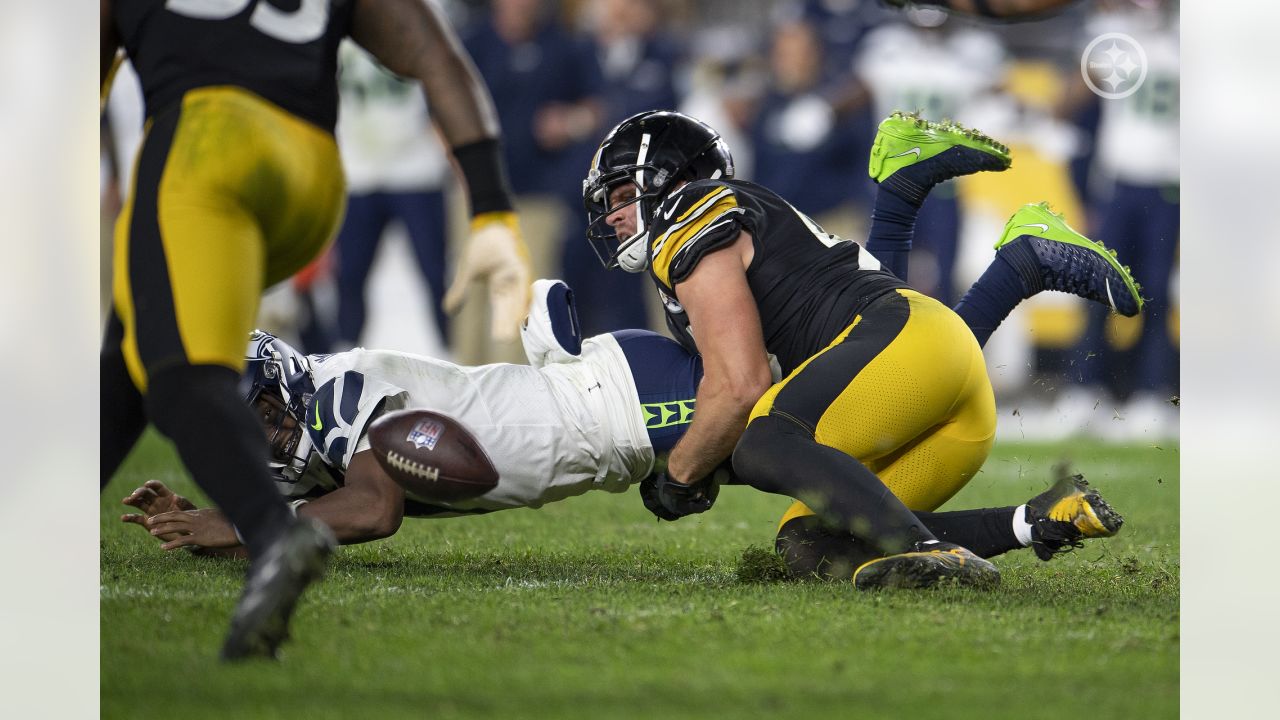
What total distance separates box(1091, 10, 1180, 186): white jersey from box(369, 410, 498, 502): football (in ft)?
5.49

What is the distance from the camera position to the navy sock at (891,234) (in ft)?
8.68

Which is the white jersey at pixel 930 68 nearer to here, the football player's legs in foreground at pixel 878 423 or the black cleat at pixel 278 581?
the football player's legs in foreground at pixel 878 423

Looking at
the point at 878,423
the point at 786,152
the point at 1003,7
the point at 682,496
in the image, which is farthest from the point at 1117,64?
the point at 786,152

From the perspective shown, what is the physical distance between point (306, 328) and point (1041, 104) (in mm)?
2934

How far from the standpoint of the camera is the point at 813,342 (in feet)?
7.30

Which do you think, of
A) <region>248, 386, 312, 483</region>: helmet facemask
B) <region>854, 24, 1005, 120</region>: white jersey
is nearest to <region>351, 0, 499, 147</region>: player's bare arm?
<region>248, 386, 312, 483</region>: helmet facemask

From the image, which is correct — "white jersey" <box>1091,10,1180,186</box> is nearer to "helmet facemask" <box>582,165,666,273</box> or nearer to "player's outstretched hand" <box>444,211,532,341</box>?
"helmet facemask" <box>582,165,666,273</box>

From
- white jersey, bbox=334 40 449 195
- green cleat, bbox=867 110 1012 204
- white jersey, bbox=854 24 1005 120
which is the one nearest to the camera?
green cleat, bbox=867 110 1012 204

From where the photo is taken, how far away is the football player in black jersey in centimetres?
205

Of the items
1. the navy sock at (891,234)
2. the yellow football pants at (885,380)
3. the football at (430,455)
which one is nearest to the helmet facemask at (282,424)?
the football at (430,455)

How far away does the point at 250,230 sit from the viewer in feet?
5.85

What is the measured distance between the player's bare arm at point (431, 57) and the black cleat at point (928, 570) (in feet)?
2.92
